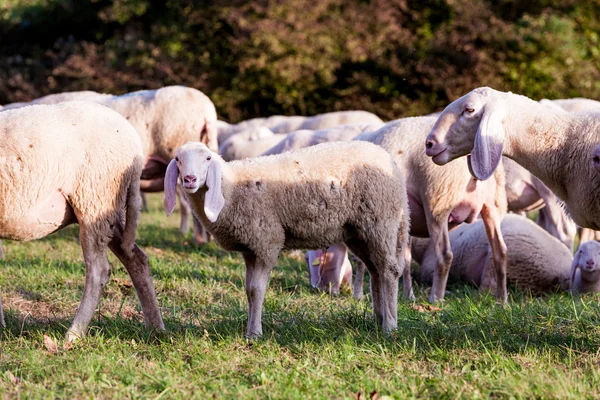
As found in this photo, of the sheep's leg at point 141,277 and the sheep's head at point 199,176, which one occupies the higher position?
the sheep's head at point 199,176

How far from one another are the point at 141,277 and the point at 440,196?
2444mm

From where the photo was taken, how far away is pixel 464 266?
7.28 meters

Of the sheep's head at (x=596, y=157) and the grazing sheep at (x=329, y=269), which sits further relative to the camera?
the grazing sheep at (x=329, y=269)

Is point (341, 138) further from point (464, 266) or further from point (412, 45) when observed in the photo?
point (412, 45)

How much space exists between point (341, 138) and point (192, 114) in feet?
4.84

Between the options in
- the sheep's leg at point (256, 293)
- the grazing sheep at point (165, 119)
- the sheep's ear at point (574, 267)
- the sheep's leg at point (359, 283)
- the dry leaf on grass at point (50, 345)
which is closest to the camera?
the dry leaf on grass at point (50, 345)

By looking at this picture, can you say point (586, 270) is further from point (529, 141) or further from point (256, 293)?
point (256, 293)

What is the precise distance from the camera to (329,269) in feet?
20.7

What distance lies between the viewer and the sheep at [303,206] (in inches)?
173

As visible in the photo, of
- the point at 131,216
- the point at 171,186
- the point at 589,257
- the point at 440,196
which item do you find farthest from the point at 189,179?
the point at 589,257

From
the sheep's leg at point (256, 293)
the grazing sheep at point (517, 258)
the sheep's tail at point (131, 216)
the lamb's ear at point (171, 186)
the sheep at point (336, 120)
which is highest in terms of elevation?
the lamb's ear at point (171, 186)

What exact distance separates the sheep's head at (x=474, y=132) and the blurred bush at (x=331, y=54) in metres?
13.3

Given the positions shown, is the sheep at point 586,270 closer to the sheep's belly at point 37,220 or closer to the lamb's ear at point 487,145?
the lamb's ear at point 487,145

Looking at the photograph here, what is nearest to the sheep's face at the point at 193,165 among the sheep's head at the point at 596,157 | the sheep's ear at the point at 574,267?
the sheep's head at the point at 596,157
